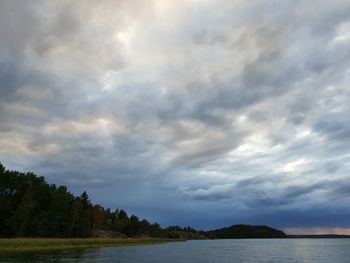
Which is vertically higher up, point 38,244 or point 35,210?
point 35,210

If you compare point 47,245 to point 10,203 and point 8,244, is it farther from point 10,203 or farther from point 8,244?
point 10,203

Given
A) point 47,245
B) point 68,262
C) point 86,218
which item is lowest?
point 68,262

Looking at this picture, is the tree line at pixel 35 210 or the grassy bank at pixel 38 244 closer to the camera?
the grassy bank at pixel 38 244

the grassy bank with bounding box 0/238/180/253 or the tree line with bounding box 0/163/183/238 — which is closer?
the grassy bank with bounding box 0/238/180/253

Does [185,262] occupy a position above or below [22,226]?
below

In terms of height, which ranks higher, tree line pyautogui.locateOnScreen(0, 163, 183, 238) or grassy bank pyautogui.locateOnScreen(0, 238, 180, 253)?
tree line pyautogui.locateOnScreen(0, 163, 183, 238)

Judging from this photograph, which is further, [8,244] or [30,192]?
[30,192]

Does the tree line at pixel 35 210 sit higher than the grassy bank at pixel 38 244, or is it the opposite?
the tree line at pixel 35 210

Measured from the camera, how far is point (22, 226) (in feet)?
505

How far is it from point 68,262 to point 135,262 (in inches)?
627

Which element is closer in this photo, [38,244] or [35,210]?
[38,244]

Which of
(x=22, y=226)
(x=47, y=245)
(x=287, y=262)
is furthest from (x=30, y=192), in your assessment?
(x=287, y=262)

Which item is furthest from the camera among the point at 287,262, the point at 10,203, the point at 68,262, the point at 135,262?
the point at 10,203

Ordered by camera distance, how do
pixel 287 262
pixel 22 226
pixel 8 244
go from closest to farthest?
pixel 287 262 < pixel 8 244 < pixel 22 226
